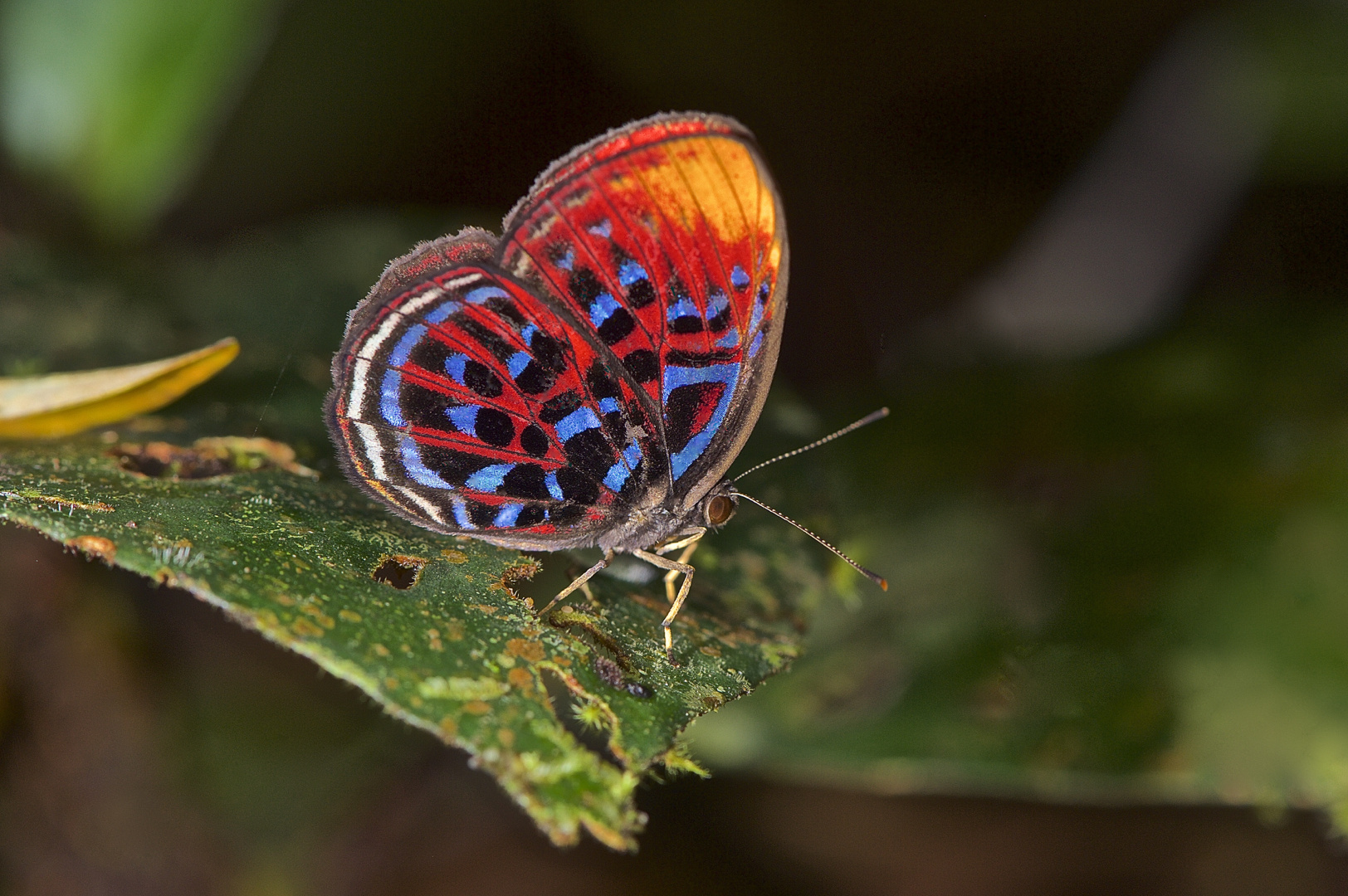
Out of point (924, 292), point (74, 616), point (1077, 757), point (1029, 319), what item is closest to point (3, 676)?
point (74, 616)

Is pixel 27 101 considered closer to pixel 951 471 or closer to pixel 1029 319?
pixel 951 471

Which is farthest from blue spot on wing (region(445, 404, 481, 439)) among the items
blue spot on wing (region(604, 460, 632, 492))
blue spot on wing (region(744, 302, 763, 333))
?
blue spot on wing (region(744, 302, 763, 333))

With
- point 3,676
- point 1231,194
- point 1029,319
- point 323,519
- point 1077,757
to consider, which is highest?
point 1231,194

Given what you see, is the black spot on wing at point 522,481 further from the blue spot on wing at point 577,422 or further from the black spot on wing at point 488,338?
the black spot on wing at point 488,338

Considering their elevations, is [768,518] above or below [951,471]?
below

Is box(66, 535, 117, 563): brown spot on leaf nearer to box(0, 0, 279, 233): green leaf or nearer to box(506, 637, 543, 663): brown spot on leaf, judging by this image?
box(506, 637, 543, 663): brown spot on leaf

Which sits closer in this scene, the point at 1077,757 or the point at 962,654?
the point at 1077,757
